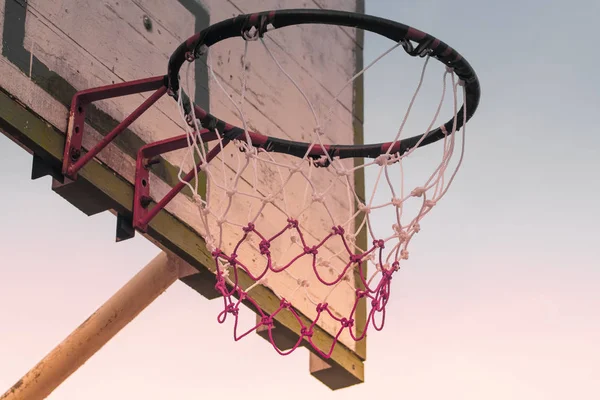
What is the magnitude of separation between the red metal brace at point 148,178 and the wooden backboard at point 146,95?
1.2 inches

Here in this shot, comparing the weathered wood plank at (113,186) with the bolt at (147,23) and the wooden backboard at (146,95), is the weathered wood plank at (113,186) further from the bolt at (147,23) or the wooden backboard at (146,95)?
the bolt at (147,23)

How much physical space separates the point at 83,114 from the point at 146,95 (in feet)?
1.38

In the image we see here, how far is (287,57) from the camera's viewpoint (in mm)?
4543

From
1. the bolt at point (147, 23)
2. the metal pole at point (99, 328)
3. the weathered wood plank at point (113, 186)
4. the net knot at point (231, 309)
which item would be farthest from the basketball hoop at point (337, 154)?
the bolt at point (147, 23)

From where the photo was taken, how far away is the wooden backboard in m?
3.22

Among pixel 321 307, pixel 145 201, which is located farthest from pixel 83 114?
pixel 321 307

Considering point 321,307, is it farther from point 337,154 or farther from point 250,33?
point 250,33

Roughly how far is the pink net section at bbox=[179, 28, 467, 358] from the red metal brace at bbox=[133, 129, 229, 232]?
0.05m

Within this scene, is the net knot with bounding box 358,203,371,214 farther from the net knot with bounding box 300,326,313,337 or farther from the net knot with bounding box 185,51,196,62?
the net knot with bounding box 185,51,196,62

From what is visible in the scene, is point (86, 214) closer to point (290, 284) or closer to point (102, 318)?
point (102, 318)

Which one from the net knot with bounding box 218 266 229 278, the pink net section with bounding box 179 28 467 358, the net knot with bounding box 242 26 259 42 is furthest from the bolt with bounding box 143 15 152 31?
the net knot with bounding box 218 266 229 278

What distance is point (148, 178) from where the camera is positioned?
11.7ft

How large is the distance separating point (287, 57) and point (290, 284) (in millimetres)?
1080

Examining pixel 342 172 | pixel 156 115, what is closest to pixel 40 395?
pixel 156 115
